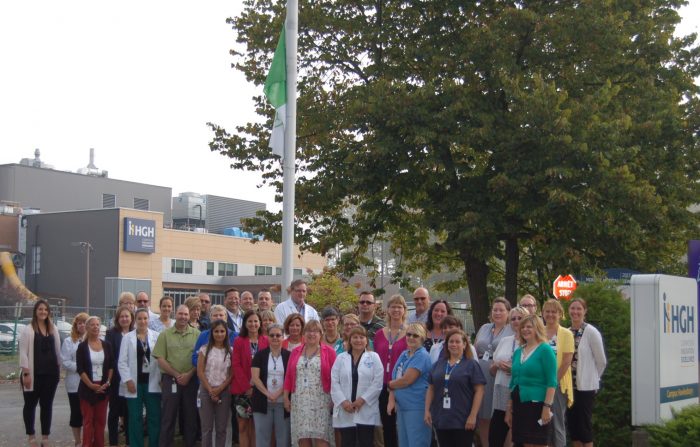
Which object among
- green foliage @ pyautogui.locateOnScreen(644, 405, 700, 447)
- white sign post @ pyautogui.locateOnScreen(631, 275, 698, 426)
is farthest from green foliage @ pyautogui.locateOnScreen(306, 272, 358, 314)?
green foliage @ pyautogui.locateOnScreen(644, 405, 700, 447)

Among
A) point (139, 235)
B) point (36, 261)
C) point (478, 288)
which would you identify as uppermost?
point (139, 235)

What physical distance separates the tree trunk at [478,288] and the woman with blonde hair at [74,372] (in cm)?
1208

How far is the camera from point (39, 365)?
11711 mm

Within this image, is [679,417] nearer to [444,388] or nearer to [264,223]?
[444,388]

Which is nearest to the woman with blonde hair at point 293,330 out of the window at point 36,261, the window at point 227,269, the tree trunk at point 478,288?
the tree trunk at point 478,288

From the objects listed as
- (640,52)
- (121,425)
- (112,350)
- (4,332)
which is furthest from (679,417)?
(4,332)

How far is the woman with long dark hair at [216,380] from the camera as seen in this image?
10.7 metres

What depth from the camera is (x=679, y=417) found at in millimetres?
8938

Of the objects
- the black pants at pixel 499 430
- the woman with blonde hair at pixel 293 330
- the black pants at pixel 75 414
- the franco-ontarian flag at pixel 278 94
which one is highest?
the franco-ontarian flag at pixel 278 94

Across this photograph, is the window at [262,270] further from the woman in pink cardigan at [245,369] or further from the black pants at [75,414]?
the woman in pink cardigan at [245,369]

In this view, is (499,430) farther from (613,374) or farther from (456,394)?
(613,374)

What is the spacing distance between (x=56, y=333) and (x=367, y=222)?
34.0ft

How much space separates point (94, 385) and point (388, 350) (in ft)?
13.2

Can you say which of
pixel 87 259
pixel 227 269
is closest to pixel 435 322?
pixel 87 259
